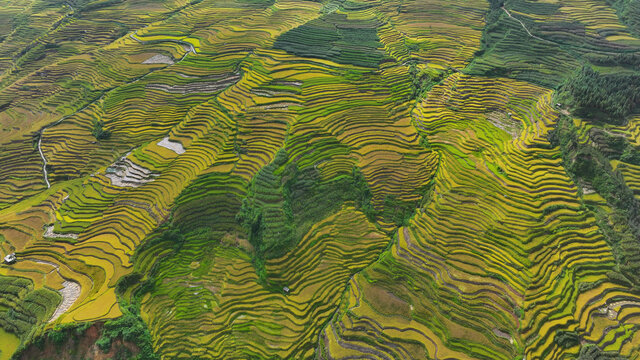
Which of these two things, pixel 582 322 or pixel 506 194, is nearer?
pixel 582 322

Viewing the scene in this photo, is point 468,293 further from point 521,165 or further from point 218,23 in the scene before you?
point 218,23

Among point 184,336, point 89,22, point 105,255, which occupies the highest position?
point 89,22

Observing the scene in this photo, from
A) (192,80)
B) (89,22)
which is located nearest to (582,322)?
(192,80)

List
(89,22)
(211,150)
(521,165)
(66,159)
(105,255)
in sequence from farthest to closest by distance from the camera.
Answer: (89,22), (66,159), (211,150), (521,165), (105,255)

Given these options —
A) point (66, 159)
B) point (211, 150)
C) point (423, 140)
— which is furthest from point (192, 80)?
point (423, 140)

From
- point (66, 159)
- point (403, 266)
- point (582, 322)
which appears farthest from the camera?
point (66, 159)

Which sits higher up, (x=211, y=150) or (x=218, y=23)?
(x=218, y=23)

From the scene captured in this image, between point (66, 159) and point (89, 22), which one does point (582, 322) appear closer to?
point (66, 159)
